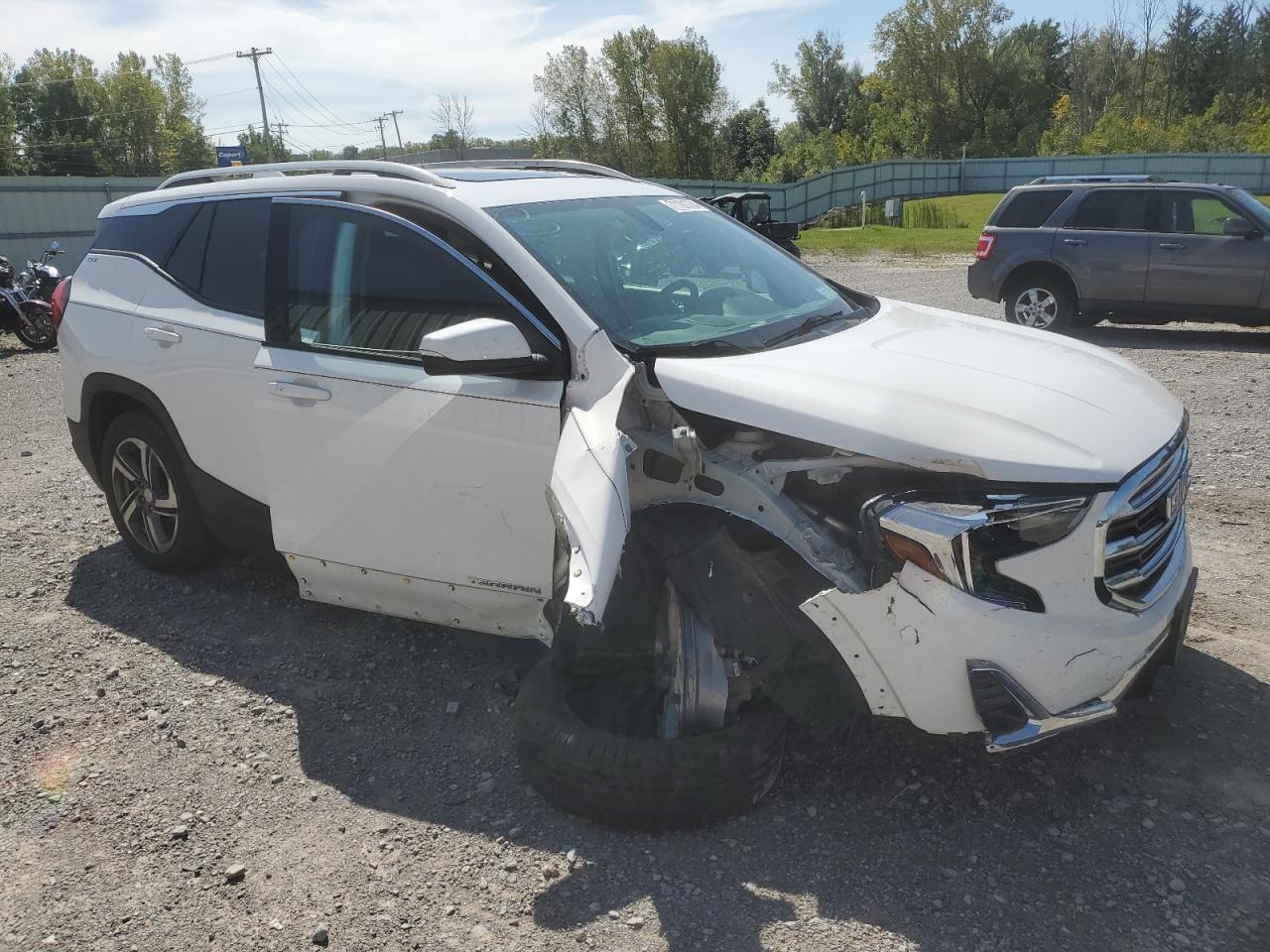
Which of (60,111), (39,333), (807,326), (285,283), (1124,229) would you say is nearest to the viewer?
(807,326)

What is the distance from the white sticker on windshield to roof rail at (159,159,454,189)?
3.33ft

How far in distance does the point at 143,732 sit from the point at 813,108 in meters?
81.2

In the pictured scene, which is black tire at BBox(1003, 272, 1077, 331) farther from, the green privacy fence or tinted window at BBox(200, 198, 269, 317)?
the green privacy fence

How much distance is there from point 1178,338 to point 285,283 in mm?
10856

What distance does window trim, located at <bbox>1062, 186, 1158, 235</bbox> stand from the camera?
1130 centimetres

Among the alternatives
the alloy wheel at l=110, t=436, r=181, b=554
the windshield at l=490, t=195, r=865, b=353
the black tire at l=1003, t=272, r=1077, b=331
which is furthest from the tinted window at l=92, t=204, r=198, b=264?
the black tire at l=1003, t=272, r=1077, b=331

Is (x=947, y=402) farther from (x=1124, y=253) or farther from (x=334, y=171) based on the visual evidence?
(x=1124, y=253)

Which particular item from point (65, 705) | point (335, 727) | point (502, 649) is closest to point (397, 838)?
point (335, 727)

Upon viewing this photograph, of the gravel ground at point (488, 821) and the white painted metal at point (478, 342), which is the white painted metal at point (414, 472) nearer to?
the white painted metal at point (478, 342)

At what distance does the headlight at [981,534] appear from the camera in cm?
264

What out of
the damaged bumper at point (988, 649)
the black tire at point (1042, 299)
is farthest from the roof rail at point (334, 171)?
the black tire at point (1042, 299)

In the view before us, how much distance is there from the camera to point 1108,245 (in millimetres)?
11391

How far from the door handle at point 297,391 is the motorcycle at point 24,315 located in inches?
442

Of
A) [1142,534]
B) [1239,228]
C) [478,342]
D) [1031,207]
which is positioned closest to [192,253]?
[478,342]
